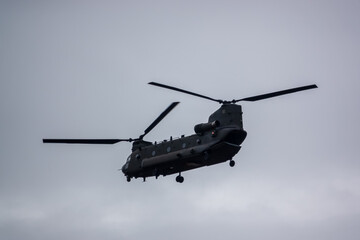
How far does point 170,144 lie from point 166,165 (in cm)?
183

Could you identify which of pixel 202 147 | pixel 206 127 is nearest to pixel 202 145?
pixel 202 147

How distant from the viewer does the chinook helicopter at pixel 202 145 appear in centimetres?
5888

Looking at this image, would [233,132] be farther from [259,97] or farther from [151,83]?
[151,83]

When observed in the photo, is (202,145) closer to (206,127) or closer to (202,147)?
(202,147)

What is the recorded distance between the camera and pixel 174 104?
62688 mm

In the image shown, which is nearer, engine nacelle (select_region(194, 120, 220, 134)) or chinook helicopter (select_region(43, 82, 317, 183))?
chinook helicopter (select_region(43, 82, 317, 183))

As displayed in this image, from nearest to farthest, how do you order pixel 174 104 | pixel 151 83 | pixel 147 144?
pixel 151 83 < pixel 174 104 < pixel 147 144

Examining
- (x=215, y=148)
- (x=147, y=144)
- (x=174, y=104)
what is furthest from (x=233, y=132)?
(x=147, y=144)

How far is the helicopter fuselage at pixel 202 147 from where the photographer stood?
59.1 meters

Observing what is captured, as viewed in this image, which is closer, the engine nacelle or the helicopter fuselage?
the helicopter fuselage

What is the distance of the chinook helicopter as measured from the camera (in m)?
58.9

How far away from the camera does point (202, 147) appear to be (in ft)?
196

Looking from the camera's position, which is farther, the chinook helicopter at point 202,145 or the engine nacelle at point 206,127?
the engine nacelle at point 206,127

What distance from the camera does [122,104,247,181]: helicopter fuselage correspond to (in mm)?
59062
